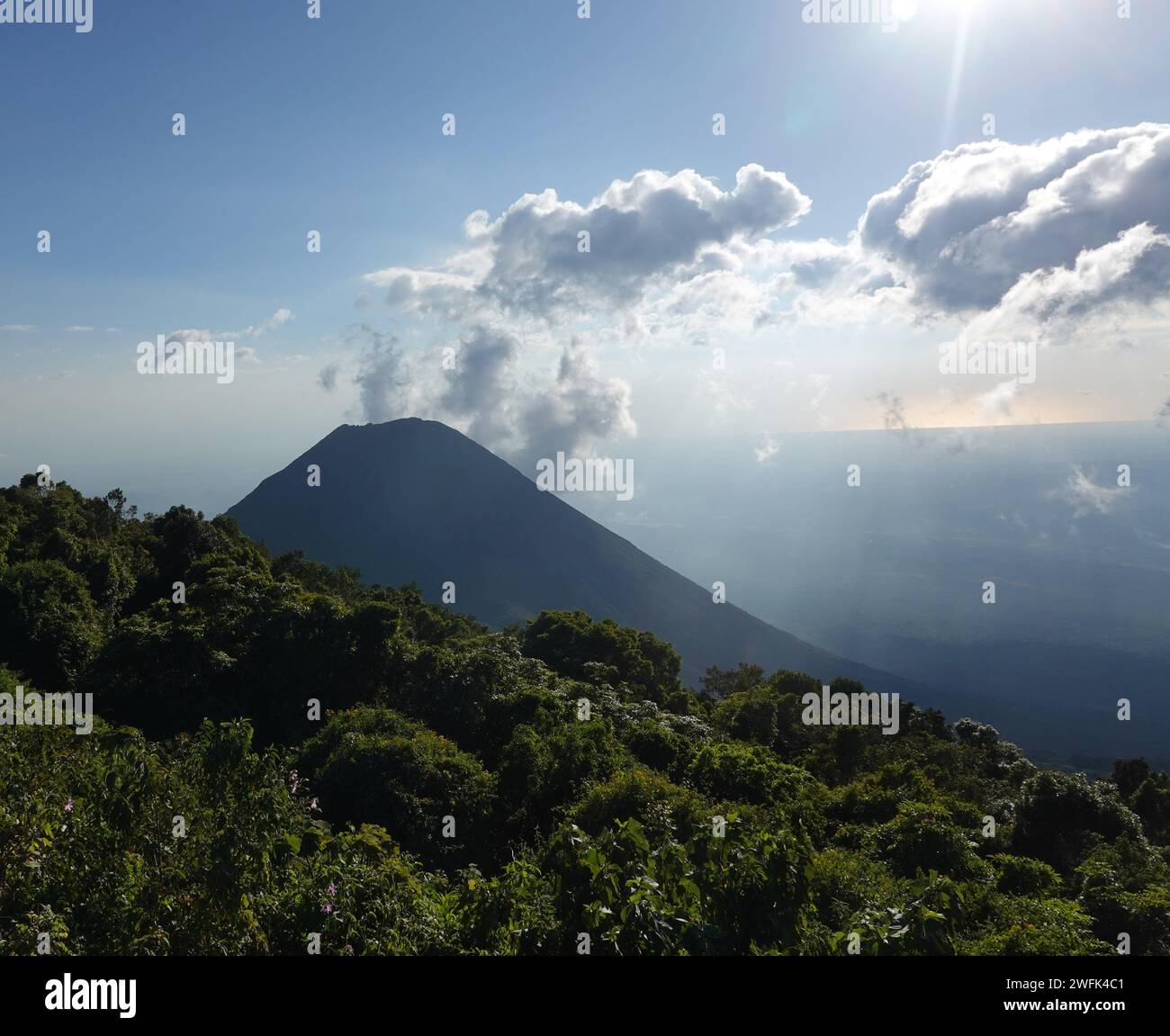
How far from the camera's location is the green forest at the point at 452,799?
20.4 feet

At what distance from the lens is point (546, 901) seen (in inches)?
262

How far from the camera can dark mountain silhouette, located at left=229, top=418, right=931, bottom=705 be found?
15012cm

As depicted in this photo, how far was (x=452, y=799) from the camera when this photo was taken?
54.5ft

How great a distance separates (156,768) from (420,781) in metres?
8.94

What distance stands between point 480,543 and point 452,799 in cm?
15937

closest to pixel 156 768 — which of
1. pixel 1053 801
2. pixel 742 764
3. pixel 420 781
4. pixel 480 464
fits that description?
pixel 420 781
